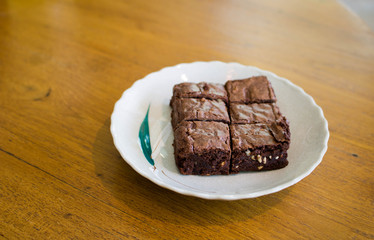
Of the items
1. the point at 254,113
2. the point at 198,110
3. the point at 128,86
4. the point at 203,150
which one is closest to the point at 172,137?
the point at 198,110

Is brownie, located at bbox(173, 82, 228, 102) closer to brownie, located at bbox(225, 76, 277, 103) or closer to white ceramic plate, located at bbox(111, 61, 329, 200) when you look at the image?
brownie, located at bbox(225, 76, 277, 103)

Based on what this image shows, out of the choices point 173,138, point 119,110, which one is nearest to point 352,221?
point 173,138

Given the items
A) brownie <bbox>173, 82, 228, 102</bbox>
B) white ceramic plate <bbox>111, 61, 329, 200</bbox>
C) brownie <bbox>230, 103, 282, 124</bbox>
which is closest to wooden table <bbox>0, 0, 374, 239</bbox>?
white ceramic plate <bbox>111, 61, 329, 200</bbox>

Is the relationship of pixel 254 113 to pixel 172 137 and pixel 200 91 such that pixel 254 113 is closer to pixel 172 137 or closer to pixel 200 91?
pixel 200 91

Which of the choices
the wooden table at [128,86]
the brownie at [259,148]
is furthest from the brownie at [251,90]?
the wooden table at [128,86]

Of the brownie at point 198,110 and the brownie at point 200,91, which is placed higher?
the brownie at point 200,91

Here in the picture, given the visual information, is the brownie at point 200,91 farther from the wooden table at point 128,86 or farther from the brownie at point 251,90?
the wooden table at point 128,86
